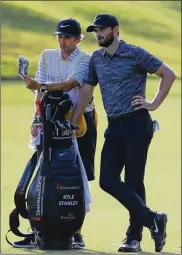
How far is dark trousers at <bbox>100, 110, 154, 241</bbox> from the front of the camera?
879 cm

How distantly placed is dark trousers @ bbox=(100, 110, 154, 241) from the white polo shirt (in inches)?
17.7

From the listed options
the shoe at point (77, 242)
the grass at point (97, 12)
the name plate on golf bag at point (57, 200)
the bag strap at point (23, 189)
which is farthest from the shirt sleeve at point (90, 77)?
the grass at point (97, 12)

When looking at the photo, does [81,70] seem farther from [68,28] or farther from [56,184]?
[56,184]

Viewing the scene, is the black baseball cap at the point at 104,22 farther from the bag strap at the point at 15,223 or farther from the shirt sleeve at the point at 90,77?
the bag strap at the point at 15,223

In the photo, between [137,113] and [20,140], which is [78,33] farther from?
[20,140]

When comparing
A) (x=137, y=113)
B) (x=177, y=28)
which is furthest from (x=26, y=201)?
(x=177, y=28)

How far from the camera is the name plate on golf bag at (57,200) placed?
8695mm

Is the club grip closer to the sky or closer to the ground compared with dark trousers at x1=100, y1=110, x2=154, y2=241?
closer to the sky

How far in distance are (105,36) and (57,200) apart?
127cm

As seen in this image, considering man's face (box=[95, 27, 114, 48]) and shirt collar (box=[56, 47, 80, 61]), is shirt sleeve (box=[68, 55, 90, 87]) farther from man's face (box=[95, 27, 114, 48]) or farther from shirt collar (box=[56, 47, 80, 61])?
man's face (box=[95, 27, 114, 48])

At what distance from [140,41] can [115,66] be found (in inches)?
1168

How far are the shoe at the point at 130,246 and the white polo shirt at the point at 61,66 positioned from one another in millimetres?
1151

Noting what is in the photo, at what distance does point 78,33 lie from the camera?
353 inches

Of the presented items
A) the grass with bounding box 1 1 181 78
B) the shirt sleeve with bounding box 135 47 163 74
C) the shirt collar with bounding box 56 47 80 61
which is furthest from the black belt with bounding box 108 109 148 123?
the grass with bounding box 1 1 181 78
